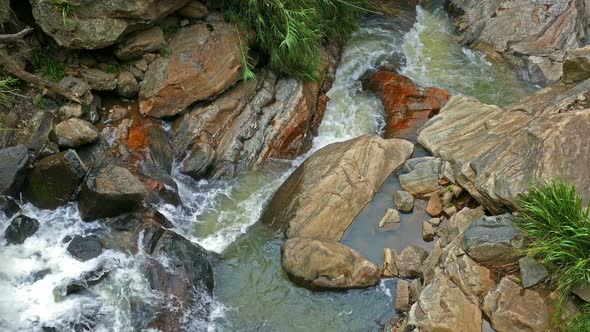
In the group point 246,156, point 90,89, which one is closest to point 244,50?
point 246,156

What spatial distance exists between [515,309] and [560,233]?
1.05 metres

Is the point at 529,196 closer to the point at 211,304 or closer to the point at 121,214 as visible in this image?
the point at 211,304

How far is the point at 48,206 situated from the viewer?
8.05m

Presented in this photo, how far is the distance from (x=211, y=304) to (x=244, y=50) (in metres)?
4.48

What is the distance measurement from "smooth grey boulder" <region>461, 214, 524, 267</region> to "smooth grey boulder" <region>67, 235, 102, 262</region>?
16.4ft

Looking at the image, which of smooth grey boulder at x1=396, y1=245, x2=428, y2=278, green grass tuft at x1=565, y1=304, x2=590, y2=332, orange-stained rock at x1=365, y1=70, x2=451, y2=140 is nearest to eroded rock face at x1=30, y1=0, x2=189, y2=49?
orange-stained rock at x1=365, y1=70, x2=451, y2=140

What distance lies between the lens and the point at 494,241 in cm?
712

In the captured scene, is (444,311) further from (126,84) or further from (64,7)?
(64,7)

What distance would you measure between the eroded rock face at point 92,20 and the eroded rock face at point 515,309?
21.5 feet

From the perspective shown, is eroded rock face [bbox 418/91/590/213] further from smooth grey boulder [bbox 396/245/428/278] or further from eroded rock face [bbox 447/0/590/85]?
eroded rock face [bbox 447/0/590/85]

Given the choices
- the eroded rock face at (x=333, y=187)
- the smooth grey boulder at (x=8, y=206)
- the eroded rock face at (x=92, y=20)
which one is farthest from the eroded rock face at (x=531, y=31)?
the smooth grey boulder at (x=8, y=206)

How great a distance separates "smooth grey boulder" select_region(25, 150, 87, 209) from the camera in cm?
787

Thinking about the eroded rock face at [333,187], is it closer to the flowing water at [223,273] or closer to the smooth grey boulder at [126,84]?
the flowing water at [223,273]

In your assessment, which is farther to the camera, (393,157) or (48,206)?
(393,157)
